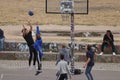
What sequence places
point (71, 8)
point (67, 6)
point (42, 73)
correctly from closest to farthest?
point (71, 8) < point (67, 6) < point (42, 73)

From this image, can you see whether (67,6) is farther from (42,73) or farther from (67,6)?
(42,73)

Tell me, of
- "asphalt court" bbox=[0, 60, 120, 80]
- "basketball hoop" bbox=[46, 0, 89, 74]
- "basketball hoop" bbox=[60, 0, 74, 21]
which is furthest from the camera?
"asphalt court" bbox=[0, 60, 120, 80]

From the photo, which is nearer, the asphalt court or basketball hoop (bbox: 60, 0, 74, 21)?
basketball hoop (bbox: 60, 0, 74, 21)

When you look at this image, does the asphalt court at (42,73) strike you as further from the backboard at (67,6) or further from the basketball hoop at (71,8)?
the backboard at (67,6)

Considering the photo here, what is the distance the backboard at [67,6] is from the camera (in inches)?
1021

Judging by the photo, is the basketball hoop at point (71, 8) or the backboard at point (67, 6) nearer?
the basketball hoop at point (71, 8)

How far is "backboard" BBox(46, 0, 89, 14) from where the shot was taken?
25.9 meters

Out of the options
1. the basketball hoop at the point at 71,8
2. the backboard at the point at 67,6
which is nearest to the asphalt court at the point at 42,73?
the basketball hoop at the point at 71,8

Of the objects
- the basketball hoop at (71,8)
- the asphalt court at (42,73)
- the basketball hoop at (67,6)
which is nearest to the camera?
the basketball hoop at (71,8)

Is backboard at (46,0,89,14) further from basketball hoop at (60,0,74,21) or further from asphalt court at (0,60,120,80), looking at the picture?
asphalt court at (0,60,120,80)

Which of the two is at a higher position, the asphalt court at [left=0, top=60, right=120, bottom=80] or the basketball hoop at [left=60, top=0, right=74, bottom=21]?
the basketball hoop at [left=60, top=0, right=74, bottom=21]

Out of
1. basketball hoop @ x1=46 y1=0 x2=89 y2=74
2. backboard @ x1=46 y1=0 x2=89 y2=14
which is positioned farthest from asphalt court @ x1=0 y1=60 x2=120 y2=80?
backboard @ x1=46 y1=0 x2=89 y2=14

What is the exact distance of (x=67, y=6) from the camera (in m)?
26.0

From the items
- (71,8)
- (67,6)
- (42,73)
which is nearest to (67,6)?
(67,6)
